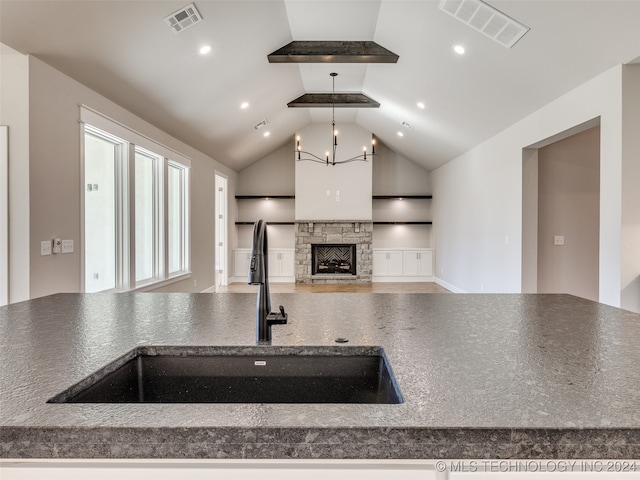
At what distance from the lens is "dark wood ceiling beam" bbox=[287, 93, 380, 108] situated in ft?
21.9

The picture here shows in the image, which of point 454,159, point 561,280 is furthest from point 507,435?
point 454,159

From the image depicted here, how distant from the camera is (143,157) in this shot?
4.86 m

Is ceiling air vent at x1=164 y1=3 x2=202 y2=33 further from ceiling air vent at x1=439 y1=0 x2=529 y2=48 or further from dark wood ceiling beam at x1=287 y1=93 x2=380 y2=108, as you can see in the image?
dark wood ceiling beam at x1=287 y1=93 x2=380 y2=108

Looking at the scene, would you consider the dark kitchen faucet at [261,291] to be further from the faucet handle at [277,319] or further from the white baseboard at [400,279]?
the white baseboard at [400,279]

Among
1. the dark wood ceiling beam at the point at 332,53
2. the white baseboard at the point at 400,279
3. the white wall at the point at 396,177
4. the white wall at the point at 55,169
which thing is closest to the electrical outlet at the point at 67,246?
the white wall at the point at 55,169

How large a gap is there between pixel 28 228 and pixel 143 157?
7.64 ft

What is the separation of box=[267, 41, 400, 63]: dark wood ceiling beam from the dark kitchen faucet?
4337mm

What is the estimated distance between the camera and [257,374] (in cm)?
100

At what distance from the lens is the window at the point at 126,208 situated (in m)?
3.69

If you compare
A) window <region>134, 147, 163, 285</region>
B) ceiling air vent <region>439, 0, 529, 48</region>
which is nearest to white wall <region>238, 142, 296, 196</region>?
window <region>134, 147, 163, 285</region>

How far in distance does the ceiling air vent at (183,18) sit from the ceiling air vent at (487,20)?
221 centimetres

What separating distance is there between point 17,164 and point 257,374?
9.48ft

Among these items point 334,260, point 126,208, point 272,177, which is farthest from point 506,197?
point 272,177

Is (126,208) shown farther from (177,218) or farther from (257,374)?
(257,374)
